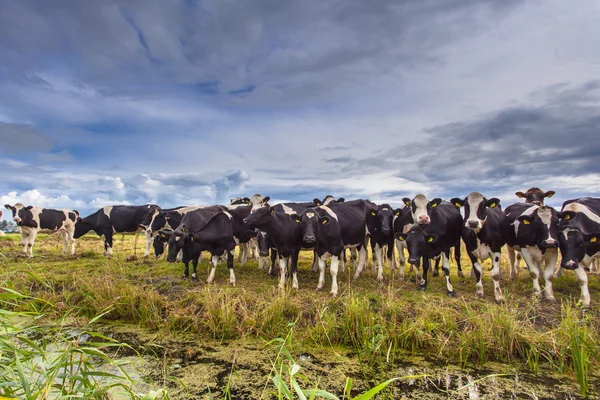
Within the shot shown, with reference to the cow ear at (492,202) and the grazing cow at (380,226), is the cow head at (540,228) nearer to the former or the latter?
the cow ear at (492,202)

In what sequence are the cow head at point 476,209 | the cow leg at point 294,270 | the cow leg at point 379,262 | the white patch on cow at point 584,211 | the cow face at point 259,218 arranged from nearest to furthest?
the cow head at point 476,209, the white patch on cow at point 584,211, the cow leg at point 294,270, the cow face at point 259,218, the cow leg at point 379,262

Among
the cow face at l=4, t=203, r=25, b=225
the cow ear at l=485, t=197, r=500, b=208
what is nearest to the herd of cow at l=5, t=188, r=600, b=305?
the cow ear at l=485, t=197, r=500, b=208

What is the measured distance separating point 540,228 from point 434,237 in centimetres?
254

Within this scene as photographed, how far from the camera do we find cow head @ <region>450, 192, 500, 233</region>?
30.6 feet

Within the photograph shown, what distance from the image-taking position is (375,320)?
23.6 feet

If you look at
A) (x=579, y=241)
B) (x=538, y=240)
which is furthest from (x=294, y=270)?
(x=579, y=241)

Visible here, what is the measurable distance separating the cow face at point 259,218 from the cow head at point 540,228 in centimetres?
677

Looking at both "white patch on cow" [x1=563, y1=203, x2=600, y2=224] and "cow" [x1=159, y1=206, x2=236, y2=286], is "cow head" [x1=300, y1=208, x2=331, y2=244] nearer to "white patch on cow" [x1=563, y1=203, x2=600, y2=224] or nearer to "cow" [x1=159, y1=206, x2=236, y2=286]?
"cow" [x1=159, y1=206, x2=236, y2=286]

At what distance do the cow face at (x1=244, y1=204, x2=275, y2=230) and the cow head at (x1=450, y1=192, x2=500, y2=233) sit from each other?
17.4 ft

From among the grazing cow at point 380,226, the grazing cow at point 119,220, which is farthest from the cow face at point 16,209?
the grazing cow at point 380,226

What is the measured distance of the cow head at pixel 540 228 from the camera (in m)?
9.09

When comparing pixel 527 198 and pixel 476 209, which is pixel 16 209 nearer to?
pixel 476 209

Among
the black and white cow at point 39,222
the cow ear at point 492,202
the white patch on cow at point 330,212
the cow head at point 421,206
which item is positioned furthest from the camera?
the black and white cow at point 39,222

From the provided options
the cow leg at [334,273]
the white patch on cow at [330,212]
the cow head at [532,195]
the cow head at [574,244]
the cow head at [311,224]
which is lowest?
the cow leg at [334,273]
